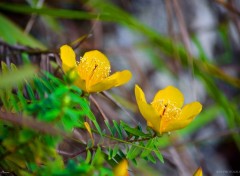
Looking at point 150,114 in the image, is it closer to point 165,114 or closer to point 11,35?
point 165,114

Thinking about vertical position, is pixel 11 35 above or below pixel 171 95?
above

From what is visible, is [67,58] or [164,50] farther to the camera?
[164,50]

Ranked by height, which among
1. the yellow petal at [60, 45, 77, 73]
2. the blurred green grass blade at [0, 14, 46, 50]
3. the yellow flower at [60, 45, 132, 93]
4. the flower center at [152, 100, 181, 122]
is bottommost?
the flower center at [152, 100, 181, 122]

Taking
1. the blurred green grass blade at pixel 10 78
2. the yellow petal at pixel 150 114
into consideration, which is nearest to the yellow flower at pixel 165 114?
the yellow petal at pixel 150 114

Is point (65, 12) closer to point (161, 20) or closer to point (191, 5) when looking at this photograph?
point (161, 20)

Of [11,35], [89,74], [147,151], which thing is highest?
[11,35]

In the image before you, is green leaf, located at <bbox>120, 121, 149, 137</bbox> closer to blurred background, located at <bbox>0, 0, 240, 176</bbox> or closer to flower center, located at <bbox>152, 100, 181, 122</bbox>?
flower center, located at <bbox>152, 100, 181, 122</bbox>

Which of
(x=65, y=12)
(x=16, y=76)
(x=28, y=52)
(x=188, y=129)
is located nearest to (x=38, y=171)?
(x=16, y=76)

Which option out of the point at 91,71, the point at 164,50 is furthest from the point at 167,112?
the point at 164,50

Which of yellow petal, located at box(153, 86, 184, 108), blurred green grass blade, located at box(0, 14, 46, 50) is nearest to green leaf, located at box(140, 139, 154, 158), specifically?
yellow petal, located at box(153, 86, 184, 108)
